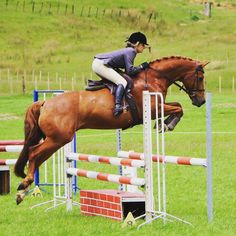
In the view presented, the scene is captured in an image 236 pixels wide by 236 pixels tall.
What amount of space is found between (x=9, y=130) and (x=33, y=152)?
791 inches

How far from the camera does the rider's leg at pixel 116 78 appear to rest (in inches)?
445

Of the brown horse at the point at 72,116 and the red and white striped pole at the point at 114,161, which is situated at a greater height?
the brown horse at the point at 72,116

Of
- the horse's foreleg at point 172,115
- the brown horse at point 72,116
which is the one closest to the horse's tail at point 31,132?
the brown horse at point 72,116

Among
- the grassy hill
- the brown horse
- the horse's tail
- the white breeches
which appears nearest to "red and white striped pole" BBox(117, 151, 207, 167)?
the brown horse

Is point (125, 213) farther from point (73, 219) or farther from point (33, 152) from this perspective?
point (33, 152)

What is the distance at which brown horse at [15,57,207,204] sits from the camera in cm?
1138

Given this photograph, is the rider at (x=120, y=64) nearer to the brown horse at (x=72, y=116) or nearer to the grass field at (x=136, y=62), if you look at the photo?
the brown horse at (x=72, y=116)

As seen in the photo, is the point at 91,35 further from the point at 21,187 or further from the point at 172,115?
the point at 21,187

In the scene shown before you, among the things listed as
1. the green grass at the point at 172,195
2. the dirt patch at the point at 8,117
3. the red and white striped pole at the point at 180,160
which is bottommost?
the green grass at the point at 172,195

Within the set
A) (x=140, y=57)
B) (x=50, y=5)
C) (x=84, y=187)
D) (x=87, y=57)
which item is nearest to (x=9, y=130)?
(x=84, y=187)

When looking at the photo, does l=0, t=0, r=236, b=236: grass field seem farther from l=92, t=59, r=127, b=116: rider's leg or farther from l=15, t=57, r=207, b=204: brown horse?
l=92, t=59, r=127, b=116: rider's leg

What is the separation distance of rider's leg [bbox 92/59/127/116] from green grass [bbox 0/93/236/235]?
154 cm

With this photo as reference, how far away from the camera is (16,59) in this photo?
70250mm

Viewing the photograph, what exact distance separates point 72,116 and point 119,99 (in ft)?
2.26
